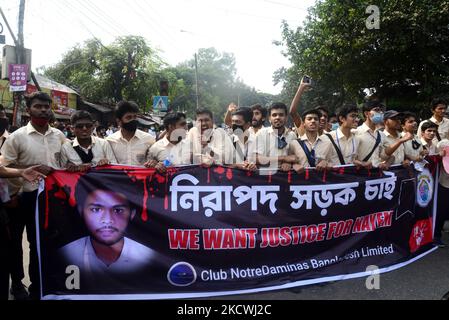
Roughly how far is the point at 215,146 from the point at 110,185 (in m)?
1.33

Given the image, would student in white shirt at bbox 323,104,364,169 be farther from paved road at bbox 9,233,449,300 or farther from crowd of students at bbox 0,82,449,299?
paved road at bbox 9,233,449,300

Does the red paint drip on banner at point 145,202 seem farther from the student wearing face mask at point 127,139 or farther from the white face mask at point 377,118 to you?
the white face mask at point 377,118

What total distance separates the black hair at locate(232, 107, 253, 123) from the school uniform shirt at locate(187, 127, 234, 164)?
725mm

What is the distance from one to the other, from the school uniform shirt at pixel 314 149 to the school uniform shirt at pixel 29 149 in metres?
2.38

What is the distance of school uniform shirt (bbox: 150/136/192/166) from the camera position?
405cm

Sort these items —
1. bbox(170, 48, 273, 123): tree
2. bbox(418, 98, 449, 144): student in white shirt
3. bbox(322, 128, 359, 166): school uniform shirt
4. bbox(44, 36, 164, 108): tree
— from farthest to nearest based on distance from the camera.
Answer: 1. bbox(170, 48, 273, 123): tree
2. bbox(44, 36, 164, 108): tree
3. bbox(418, 98, 449, 144): student in white shirt
4. bbox(322, 128, 359, 166): school uniform shirt

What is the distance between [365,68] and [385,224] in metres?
13.7

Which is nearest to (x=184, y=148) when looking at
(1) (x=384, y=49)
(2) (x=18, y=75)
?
(2) (x=18, y=75)

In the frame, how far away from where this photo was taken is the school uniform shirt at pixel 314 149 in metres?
3.91

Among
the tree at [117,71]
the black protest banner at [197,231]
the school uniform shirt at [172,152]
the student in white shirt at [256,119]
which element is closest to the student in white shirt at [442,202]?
the black protest banner at [197,231]

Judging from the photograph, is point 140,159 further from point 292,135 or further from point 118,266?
point 292,135

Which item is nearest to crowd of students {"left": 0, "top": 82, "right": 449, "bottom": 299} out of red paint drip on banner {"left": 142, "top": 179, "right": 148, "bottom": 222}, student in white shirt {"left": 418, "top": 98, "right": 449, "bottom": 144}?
red paint drip on banner {"left": 142, "top": 179, "right": 148, "bottom": 222}

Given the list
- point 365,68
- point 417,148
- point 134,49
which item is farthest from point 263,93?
point 417,148

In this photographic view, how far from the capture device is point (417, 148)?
479cm
